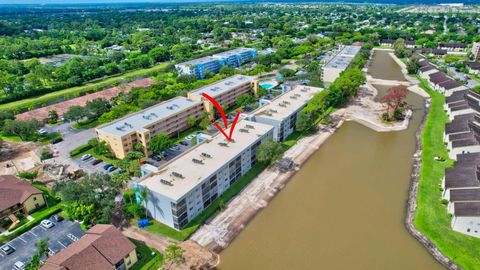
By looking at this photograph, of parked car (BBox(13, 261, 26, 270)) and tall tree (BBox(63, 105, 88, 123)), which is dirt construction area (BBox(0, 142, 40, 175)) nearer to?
tall tree (BBox(63, 105, 88, 123))

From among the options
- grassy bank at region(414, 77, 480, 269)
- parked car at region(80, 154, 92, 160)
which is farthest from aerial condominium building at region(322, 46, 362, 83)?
parked car at region(80, 154, 92, 160)

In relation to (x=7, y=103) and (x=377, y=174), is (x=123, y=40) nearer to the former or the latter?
(x=7, y=103)

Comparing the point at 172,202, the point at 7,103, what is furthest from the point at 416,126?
the point at 7,103

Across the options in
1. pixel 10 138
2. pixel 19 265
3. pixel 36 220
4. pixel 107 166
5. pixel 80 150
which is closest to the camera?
pixel 19 265

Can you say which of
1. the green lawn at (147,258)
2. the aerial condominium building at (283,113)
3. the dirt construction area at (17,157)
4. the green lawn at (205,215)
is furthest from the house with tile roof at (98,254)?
the aerial condominium building at (283,113)

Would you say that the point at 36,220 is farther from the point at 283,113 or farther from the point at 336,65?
the point at 336,65

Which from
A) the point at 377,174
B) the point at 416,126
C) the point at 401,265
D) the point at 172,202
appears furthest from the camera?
the point at 416,126

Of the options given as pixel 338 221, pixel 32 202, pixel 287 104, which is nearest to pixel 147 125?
pixel 32 202
